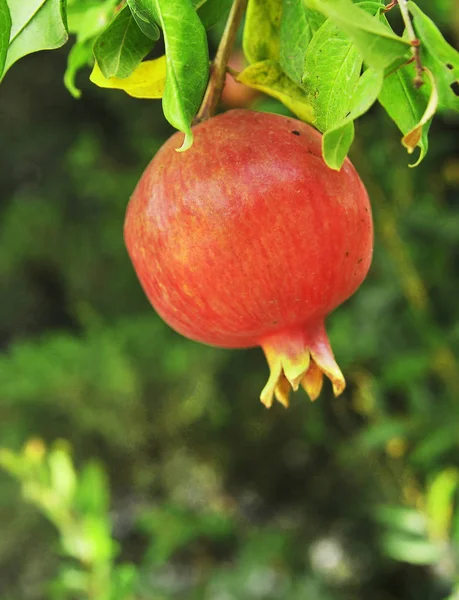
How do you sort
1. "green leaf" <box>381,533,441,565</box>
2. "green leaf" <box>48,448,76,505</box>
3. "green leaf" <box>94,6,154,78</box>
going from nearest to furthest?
1. "green leaf" <box>94,6,154,78</box>
2. "green leaf" <box>381,533,441,565</box>
3. "green leaf" <box>48,448,76,505</box>

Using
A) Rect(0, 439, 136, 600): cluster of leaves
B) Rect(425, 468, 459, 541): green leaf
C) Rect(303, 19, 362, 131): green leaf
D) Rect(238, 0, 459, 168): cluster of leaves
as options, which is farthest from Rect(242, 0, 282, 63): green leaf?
Rect(0, 439, 136, 600): cluster of leaves

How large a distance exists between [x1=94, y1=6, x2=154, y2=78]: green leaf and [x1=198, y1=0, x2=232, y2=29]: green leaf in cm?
6

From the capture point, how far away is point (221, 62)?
482 millimetres

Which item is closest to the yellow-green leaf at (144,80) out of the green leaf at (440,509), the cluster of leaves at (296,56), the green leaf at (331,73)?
the cluster of leaves at (296,56)

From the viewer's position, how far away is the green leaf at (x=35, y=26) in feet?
1.50

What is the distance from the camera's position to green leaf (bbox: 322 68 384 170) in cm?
33

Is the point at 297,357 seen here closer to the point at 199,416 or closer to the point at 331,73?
the point at 331,73

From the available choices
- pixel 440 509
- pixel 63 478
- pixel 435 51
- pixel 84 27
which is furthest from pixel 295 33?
pixel 63 478

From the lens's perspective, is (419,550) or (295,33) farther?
(419,550)

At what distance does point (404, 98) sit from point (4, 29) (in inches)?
9.7

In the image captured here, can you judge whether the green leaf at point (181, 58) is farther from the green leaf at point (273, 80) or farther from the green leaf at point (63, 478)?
the green leaf at point (63, 478)

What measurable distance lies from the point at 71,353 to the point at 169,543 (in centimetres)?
59

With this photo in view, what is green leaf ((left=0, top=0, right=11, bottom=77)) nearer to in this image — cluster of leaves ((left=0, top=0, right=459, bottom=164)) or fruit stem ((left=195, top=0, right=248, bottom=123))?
cluster of leaves ((left=0, top=0, right=459, bottom=164))

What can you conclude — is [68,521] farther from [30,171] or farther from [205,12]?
[30,171]
